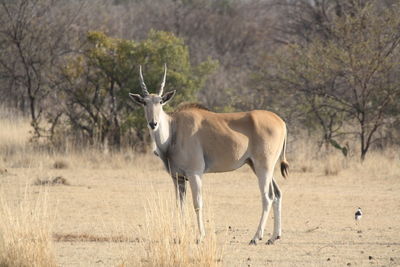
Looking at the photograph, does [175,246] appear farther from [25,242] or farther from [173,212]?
[25,242]

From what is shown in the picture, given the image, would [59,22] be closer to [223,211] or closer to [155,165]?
[155,165]

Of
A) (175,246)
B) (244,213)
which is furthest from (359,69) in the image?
(175,246)

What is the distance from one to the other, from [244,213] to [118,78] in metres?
7.21

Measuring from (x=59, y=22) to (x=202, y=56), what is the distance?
9689 millimetres

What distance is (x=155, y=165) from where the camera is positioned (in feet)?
55.6

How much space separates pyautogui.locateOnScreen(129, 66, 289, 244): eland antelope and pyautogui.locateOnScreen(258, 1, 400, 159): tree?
795 centimetres

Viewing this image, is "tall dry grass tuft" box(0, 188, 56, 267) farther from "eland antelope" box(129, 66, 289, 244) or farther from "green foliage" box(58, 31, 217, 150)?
"green foliage" box(58, 31, 217, 150)

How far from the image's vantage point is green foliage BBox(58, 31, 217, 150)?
18.5 m

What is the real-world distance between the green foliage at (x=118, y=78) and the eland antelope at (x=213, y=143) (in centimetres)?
844

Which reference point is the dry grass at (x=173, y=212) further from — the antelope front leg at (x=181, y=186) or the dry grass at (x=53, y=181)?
the antelope front leg at (x=181, y=186)

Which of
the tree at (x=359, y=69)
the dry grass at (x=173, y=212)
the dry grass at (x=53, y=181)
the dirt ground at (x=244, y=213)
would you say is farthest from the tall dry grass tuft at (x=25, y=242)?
the tree at (x=359, y=69)

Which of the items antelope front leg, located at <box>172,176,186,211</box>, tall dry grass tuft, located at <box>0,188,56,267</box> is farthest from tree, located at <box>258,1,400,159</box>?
tall dry grass tuft, located at <box>0,188,56,267</box>

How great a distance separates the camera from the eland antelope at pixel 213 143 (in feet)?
31.3

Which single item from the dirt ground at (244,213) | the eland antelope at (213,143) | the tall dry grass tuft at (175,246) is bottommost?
the dirt ground at (244,213)
